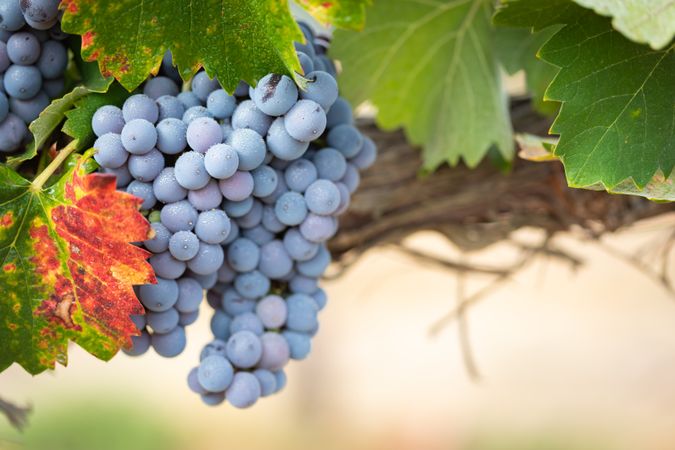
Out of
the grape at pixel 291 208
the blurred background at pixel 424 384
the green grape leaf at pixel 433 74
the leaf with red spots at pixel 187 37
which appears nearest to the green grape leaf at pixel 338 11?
the leaf with red spots at pixel 187 37

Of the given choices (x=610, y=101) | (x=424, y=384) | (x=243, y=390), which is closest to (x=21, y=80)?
(x=243, y=390)

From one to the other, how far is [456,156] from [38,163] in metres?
0.35

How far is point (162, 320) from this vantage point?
0.43m

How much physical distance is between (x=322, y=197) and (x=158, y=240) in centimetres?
10

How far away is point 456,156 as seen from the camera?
25.3 inches

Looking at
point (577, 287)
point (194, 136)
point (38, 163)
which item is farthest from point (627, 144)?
point (577, 287)

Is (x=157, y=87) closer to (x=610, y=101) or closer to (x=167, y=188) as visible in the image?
(x=167, y=188)

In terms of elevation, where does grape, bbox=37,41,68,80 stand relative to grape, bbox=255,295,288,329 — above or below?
above

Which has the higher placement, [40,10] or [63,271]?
[40,10]

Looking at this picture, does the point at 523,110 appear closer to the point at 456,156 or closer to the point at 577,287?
the point at 456,156

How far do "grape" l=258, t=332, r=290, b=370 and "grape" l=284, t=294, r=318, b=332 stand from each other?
1cm

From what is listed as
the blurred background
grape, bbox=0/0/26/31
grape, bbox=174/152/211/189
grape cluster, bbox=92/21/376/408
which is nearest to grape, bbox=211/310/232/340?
grape cluster, bbox=92/21/376/408

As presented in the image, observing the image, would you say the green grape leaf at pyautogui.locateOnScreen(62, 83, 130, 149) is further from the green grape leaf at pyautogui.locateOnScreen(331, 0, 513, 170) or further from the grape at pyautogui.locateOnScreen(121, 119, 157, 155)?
the green grape leaf at pyautogui.locateOnScreen(331, 0, 513, 170)

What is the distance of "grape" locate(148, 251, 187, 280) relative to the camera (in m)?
0.41
